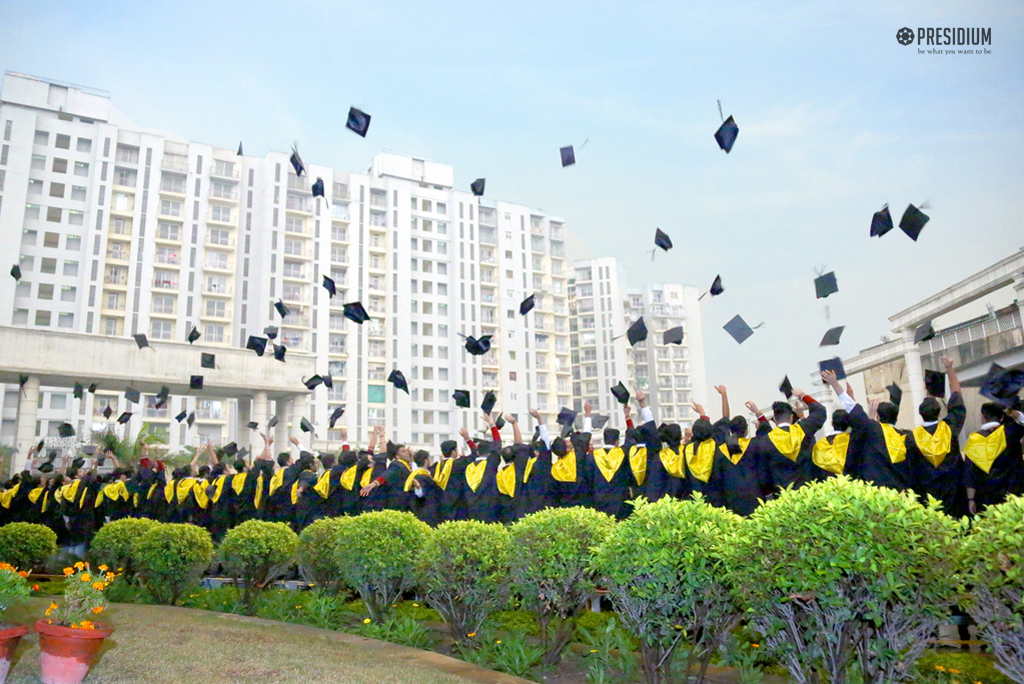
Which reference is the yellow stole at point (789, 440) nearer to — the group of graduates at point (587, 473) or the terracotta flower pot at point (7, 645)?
the group of graduates at point (587, 473)

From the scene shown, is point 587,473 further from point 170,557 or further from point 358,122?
point 358,122

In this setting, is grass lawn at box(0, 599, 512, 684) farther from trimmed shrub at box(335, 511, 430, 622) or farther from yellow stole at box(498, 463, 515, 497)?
yellow stole at box(498, 463, 515, 497)

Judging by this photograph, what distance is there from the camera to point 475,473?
9.24m

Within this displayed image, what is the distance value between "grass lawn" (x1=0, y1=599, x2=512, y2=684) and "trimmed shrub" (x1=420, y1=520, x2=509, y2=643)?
1.72 ft

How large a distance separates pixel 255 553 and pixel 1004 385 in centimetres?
717

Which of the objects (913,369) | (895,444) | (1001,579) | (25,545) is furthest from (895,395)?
(913,369)

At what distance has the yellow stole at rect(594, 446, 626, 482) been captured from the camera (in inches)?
316

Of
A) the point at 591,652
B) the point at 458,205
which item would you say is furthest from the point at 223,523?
the point at 458,205

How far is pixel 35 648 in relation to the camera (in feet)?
18.0

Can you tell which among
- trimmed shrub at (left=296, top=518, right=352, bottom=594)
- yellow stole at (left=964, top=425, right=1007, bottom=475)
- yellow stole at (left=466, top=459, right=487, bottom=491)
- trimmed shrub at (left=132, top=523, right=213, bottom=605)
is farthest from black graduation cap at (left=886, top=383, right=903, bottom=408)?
trimmed shrub at (left=132, top=523, right=213, bottom=605)

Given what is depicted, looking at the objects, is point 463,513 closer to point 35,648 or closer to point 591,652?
point 591,652

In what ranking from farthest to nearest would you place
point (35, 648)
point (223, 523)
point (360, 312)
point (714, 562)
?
point (360, 312), point (223, 523), point (35, 648), point (714, 562)

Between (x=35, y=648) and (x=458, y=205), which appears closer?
(x=35, y=648)

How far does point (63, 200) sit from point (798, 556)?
193 feet
